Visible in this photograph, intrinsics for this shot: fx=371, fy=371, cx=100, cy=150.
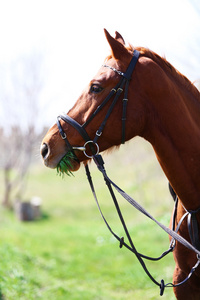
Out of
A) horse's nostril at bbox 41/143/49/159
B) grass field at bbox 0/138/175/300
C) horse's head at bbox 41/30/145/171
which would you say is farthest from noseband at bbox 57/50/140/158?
grass field at bbox 0/138/175/300

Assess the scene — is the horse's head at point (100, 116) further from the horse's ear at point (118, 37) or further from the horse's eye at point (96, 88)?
the horse's ear at point (118, 37)

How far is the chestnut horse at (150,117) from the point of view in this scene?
108 inches

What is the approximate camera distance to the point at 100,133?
9.20ft

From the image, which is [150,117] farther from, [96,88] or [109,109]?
[96,88]

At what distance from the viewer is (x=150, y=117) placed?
279 centimetres

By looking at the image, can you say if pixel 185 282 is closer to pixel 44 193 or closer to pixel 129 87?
pixel 129 87

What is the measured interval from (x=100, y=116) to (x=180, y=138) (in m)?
0.62

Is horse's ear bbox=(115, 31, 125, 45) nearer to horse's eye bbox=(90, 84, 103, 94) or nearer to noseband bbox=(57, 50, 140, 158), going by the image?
noseband bbox=(57, 50, 140, 158)

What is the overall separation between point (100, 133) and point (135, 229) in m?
9.35

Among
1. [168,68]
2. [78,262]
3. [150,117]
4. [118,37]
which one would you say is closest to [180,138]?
[150,117]

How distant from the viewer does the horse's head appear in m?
2.79

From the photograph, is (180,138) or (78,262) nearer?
(180,138)

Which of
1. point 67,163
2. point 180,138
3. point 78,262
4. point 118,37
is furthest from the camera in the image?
point 78,262

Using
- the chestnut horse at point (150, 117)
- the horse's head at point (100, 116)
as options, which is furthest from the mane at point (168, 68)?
the horse's head at point (100, 116)
